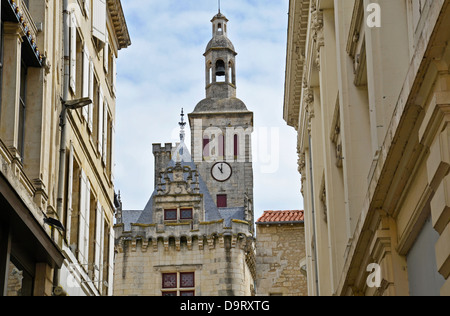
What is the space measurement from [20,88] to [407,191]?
7.83m

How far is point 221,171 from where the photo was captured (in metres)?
80.0

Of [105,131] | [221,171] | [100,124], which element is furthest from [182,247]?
[100,124]

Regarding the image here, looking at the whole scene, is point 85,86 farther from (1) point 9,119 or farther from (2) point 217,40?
(2) point 217,40

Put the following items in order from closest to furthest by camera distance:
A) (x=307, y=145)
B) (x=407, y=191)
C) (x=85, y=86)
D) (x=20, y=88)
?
(x=407, y=191) → (x=20, y=88) → (x=85, y=86) → (x=307, y=145)

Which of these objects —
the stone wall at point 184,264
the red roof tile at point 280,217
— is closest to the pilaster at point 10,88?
the red roof tile at point 280,217

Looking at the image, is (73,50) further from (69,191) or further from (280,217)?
(280,217)

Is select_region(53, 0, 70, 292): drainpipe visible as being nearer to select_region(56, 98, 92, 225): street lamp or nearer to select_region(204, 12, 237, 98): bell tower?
select_region(56, 98, 92, 225): street lamp

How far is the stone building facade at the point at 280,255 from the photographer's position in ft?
140

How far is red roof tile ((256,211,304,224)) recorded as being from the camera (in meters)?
44.0

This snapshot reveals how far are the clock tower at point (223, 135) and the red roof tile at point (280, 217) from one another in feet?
104

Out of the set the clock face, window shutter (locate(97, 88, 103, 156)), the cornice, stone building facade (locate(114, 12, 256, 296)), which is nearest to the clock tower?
the clock face

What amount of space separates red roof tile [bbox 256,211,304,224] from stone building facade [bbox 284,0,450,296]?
2311 centimetres

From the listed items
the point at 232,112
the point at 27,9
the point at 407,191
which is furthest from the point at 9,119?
the point at 232,112

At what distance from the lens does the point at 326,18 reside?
20.2 m
